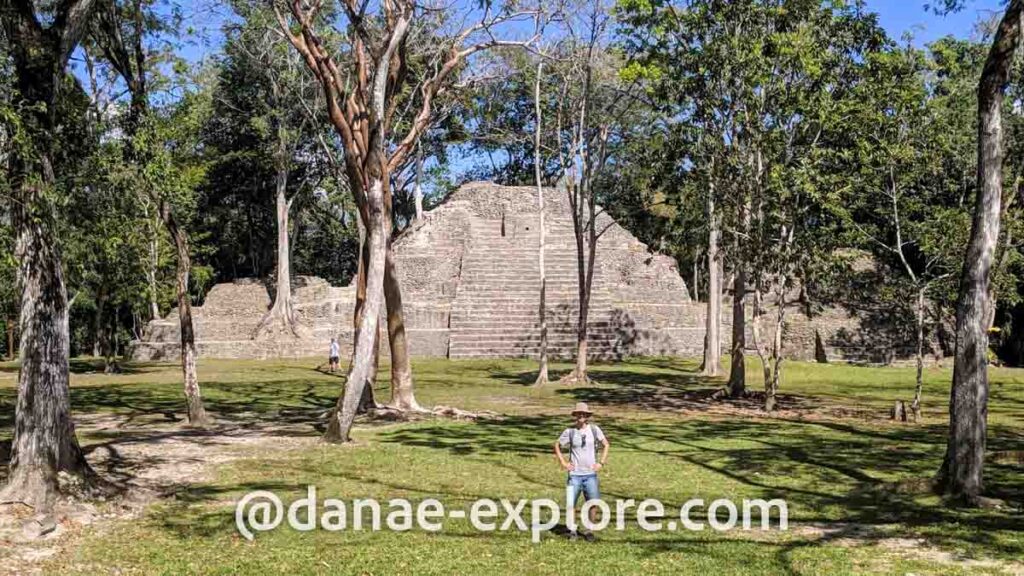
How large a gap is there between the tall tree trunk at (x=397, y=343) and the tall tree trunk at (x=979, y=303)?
8.33 metres

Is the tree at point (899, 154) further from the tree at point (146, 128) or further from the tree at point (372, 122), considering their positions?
the tree at point (146, 128)

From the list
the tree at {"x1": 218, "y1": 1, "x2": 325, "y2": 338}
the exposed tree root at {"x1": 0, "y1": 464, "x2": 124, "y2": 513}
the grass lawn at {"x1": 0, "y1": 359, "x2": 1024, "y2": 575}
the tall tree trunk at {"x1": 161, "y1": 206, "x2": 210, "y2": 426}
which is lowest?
the grass lawn at {"x1": 0, "y1": 359, "x2": 1024, "y2": 575}

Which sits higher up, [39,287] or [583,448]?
[39,287]

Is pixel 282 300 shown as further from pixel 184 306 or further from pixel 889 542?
pixel 889 542

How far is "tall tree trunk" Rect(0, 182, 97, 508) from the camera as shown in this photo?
A: 7.08 m

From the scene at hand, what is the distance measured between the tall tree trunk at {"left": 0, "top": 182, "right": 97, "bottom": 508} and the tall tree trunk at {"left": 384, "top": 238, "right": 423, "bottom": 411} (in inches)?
264

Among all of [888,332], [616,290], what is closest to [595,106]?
[616,290]

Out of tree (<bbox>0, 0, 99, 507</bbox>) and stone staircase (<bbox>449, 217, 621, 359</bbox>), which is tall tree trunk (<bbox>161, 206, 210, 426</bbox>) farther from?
stone staircase (<bbox>449, 217, 621, 359</bbox>)

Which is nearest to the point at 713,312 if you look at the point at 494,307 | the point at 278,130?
the point at 494,307

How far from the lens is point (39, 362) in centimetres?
722

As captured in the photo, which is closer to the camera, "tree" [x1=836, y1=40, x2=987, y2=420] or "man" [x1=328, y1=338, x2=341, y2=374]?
"tree" [x1=836, y1=40, x2=987, y2=420]

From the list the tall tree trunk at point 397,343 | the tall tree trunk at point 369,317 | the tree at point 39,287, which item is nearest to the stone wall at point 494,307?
the tall tree trunk at point 397,343

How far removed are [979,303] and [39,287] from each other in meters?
7.86

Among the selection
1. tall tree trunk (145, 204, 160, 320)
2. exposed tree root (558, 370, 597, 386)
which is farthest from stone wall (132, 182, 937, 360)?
tall tree trunk (145, 204, 160, 320)
